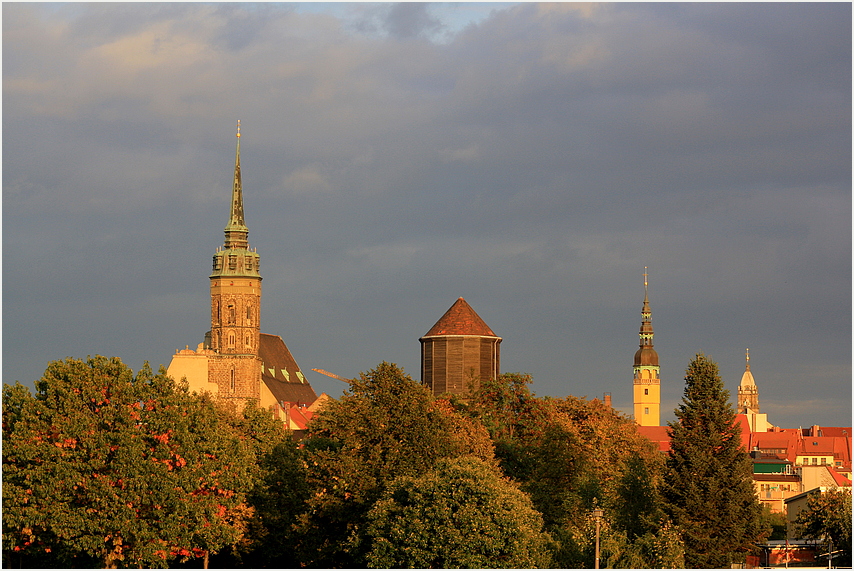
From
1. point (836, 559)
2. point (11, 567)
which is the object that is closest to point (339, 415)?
point (11, 567)

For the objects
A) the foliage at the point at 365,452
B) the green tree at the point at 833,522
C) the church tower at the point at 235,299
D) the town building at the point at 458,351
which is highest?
the church tower at the point at 235,299

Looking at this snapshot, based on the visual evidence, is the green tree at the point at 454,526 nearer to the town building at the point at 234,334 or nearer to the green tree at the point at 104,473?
the green tree at the point at 104,473

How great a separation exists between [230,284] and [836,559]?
124m

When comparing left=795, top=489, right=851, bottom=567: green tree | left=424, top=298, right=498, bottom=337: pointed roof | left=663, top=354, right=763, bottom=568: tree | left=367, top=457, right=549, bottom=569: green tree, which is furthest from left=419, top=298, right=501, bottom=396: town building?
left=367, top=457, right=549, bottom=569: green tree

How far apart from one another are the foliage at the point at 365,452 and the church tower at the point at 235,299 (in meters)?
121

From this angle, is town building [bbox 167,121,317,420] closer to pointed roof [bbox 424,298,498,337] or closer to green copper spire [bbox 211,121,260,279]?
green copper spire [bbox 211,121,260,279]

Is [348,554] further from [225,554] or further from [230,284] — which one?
[230,284]

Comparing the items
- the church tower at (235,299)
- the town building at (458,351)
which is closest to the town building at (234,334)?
the church tower at (235,299)

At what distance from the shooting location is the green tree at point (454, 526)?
153 ft

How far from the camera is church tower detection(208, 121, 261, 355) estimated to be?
6993 inches

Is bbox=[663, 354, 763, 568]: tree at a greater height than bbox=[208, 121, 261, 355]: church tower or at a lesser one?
lesser

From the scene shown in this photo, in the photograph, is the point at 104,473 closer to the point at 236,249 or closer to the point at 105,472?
the point at 105,472

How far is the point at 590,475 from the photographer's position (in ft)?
235

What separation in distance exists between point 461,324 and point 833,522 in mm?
59489
